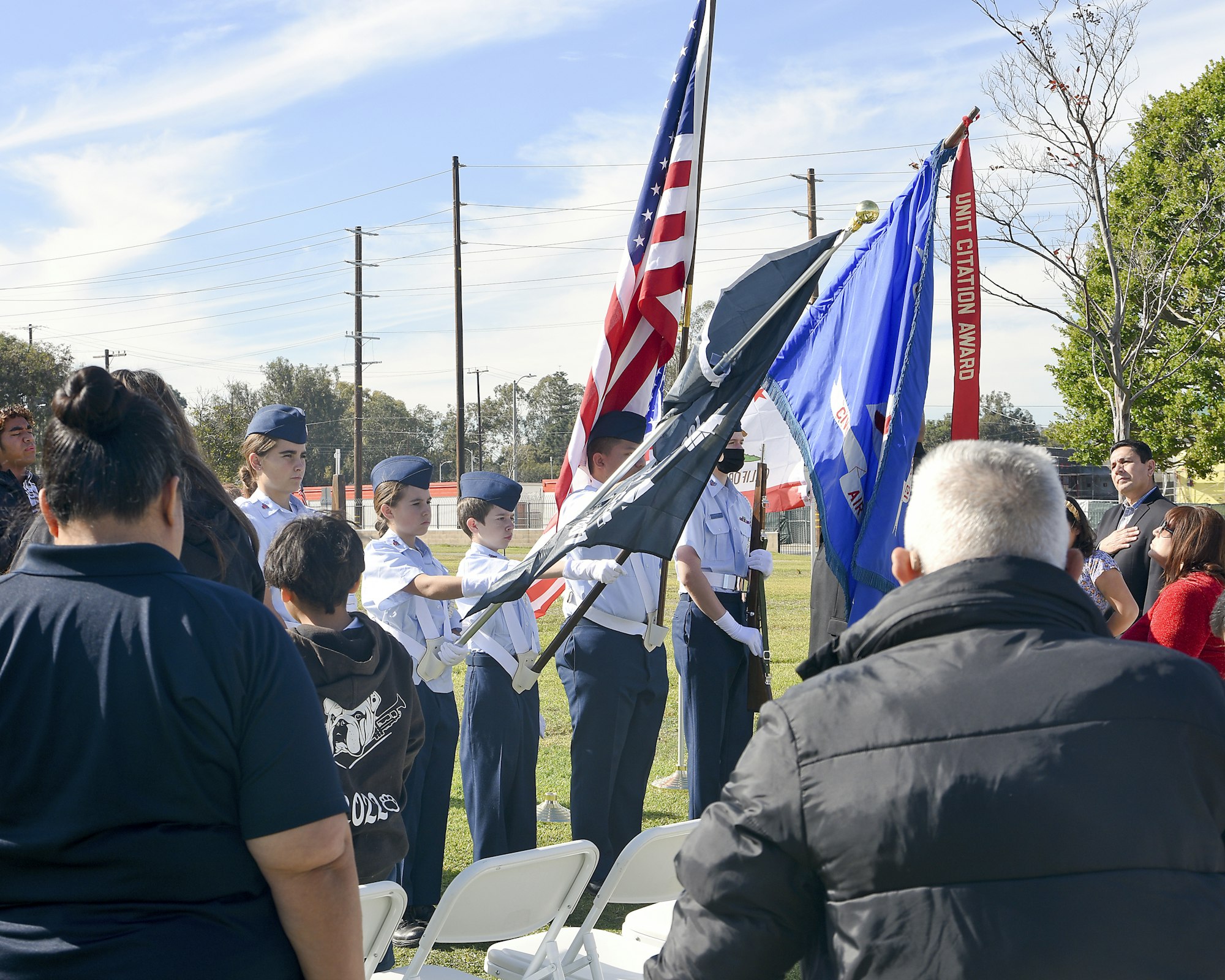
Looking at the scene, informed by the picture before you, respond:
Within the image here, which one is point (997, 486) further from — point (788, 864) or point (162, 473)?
point (162, 473)

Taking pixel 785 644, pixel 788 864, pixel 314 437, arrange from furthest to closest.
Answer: pixel 314 437 → pixel 785 644 → pixel 788 864

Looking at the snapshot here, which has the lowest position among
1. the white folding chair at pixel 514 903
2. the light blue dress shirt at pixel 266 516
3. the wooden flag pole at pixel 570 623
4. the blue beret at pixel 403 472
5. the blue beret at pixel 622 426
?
the white folding chair at pixel 514 903

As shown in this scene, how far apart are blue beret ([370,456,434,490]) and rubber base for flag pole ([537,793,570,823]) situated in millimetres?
2416

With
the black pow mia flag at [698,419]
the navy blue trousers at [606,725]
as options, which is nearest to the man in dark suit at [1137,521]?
the navy blue trousers at [606,725]

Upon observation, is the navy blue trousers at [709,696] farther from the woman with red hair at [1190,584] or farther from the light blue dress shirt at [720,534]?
the woman with red hair at [1190,584]

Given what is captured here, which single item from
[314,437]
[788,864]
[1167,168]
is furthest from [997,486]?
[314,437]

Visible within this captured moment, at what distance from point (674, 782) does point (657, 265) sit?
375 cm

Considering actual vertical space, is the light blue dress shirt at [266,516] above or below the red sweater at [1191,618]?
above

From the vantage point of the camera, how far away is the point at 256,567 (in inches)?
119

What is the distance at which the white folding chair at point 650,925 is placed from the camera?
3562mm

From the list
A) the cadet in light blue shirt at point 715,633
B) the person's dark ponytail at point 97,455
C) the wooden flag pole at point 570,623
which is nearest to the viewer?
the person's dark ponytail at point 97,455

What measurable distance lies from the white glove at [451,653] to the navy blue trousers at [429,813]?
18 cm

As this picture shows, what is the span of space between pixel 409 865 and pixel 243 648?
320 centimetres

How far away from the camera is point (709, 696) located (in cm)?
561
